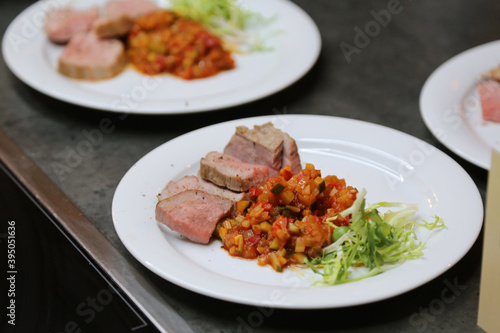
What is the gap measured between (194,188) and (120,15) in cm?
157

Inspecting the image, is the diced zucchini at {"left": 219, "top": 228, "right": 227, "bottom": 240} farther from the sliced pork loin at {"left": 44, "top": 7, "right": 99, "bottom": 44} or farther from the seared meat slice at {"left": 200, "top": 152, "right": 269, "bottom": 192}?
the sliced pork loin at {"left": 44, "top": 7, "right": 99, "bottom": 44}

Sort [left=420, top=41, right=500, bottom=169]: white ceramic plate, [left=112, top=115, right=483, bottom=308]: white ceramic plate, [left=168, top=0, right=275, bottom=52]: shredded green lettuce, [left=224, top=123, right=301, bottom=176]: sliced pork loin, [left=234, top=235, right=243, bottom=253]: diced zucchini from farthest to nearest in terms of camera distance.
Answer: [left=168, top=0, right=275, bottom=52]: shredded green lettuce < [left=420, top=41, right=500, bottom=169]: white ceramic plate < [left=224, top=123, right=301, bottom=176]: sliced pork loin < [left=234, top=235, right=243, bottom=253]: diced zucchini < [left=112, top=115, right=483, bottom=308]: white ceramic plate

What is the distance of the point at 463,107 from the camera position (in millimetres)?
2631

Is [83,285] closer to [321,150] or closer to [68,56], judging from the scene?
[321,150]

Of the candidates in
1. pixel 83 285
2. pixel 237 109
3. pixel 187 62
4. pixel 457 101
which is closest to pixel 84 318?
pixel 83 285

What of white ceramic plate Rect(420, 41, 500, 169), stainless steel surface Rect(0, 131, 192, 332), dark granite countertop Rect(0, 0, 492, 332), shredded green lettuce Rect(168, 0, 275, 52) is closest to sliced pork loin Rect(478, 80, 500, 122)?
white ceramic plate Rect(420, 41, 500, 169)

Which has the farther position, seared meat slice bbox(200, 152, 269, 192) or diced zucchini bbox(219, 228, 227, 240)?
seared meat slice bbox(200, 152, 269, 192)

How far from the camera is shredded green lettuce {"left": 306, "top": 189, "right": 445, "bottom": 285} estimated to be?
1716 millimetres

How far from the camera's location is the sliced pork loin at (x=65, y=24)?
10.7ft

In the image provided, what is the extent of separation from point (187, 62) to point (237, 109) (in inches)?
17.7

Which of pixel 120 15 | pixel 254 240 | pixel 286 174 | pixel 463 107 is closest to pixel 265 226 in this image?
pixel 254 240

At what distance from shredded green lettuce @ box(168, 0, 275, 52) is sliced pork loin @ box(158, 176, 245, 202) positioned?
149 cm

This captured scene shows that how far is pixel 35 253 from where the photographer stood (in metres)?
2.05

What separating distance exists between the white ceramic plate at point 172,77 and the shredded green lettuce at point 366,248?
997mm
